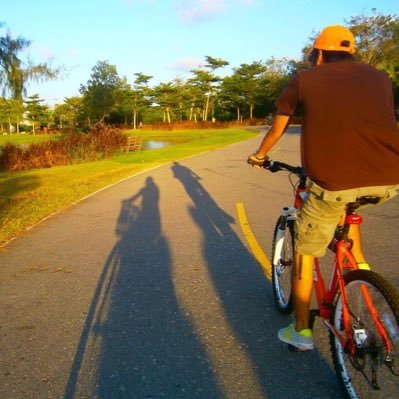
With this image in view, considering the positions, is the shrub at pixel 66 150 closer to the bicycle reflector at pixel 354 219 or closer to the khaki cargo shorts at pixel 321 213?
the khaki cargo shorts at pixel 321 213

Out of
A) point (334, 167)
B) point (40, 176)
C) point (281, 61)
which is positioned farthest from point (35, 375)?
point (281, 61)

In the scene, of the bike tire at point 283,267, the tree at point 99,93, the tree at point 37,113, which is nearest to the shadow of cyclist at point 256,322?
the bike tire at point 283,267

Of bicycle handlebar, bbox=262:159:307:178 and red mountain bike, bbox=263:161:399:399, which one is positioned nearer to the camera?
red mountain bike, bbox=263:161:399:399

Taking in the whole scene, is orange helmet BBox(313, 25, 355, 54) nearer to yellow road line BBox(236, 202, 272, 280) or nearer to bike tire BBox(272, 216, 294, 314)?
bike tire BBox(272, 216, 294, 314)

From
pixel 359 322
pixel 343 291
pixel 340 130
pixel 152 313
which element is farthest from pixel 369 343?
pixel 152 313

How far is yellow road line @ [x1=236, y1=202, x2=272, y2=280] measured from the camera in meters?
5.42

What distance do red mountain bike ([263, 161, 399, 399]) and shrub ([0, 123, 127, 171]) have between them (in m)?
20.9

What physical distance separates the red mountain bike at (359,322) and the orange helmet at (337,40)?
0.96 metres

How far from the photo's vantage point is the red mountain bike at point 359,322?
8.32ft

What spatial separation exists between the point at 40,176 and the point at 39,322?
13.8m

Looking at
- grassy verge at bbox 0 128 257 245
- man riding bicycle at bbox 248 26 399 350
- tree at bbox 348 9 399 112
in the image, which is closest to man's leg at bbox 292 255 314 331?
man riding bicycle at bbox 248 26 399 350

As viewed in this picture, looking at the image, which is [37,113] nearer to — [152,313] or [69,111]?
[69,111]

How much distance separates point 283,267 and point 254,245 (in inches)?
86.4

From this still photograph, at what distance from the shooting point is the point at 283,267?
13.9ft
